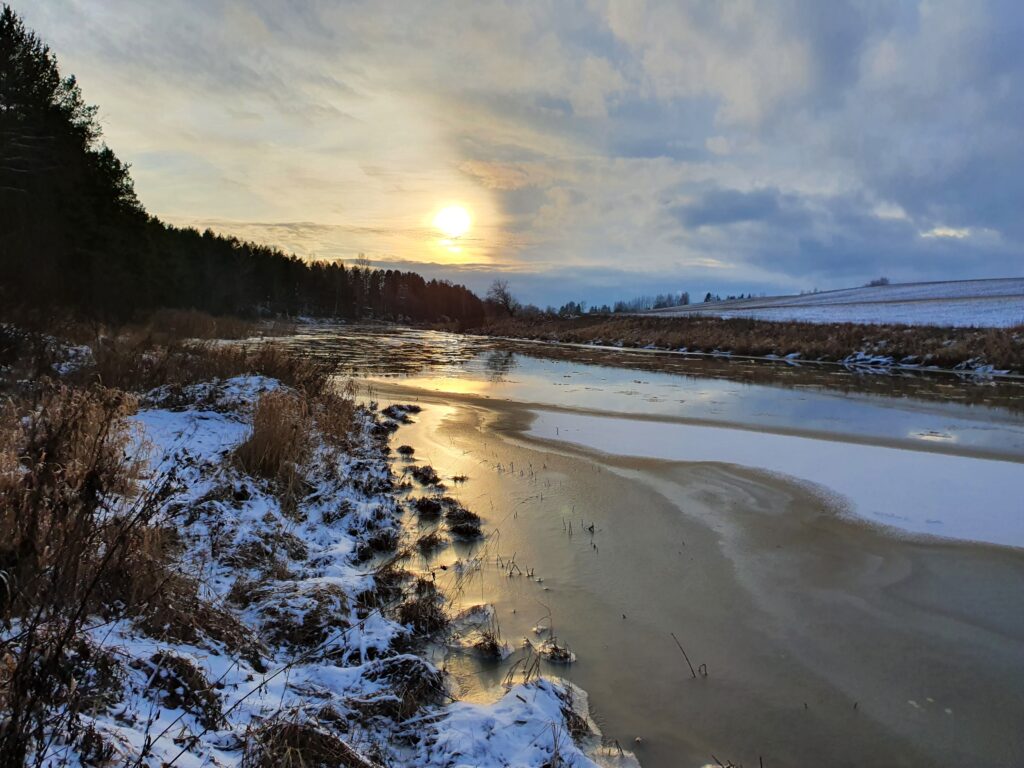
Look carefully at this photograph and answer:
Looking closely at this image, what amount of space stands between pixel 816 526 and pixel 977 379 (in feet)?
75.2

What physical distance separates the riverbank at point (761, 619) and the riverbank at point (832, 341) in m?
26.2

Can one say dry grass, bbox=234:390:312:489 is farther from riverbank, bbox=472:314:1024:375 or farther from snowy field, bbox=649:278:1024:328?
snowy field, bbox=649:278:1024:328

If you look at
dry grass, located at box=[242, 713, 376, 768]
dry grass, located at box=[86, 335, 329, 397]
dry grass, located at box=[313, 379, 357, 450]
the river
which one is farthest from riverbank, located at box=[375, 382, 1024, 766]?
dry grass, located at box=[86, 335, 329, 397]

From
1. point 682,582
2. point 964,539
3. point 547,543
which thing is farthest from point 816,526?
point 547,543

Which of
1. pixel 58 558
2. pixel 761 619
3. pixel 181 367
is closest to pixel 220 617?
pixel 58 558

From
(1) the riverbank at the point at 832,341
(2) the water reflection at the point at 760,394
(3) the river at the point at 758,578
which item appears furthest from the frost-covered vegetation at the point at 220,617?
(1) the riverbank at the point at 832,341

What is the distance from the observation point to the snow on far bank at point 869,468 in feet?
21.7

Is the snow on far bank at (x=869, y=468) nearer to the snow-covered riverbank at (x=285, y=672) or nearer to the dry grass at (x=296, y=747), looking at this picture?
the snow-covered riverbank at (x=285, y=672)

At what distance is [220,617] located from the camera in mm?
3627

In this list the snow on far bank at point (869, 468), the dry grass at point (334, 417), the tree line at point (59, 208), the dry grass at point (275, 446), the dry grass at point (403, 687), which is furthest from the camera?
the tree line at point (59, 208)

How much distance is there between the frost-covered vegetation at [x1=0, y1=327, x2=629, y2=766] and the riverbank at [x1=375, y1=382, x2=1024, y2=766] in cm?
57

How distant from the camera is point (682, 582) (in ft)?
17.2

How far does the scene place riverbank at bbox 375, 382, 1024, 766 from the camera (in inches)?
133

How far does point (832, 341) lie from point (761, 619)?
34.4 meters
